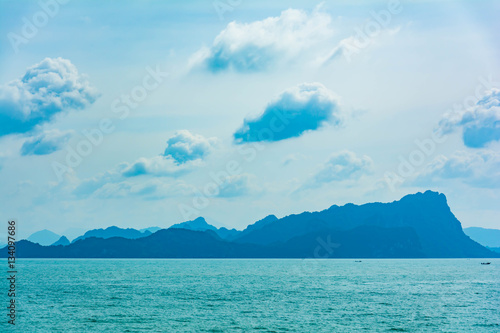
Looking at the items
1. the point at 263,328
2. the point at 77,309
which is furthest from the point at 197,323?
the point at 77,309

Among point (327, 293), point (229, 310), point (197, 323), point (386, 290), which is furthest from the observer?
point (386, 290)

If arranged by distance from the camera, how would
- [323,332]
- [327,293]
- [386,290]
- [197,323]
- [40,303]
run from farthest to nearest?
[386,290]
[327,293]
[40,303]
[197,323]
[323,332]

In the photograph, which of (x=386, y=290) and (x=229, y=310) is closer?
(x=229, y=310)

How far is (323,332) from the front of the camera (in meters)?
85.6

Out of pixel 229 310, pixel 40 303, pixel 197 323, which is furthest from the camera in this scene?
pixel 40 303

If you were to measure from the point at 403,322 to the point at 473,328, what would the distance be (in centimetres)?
1171

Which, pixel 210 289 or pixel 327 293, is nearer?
pixel 327 293

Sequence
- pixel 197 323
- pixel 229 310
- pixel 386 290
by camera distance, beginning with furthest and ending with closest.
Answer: pixel 386 290, pixel 229 310, pixel 197 323

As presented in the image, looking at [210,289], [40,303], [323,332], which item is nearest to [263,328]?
[323,332]

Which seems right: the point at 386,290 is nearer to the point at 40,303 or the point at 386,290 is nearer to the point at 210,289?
the point at 210,289

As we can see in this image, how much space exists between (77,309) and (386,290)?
3659 inches

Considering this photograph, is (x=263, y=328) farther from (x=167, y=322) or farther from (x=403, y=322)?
(x=403, y=322)

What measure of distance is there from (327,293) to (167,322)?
66.1 metres

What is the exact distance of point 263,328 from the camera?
293 feet
